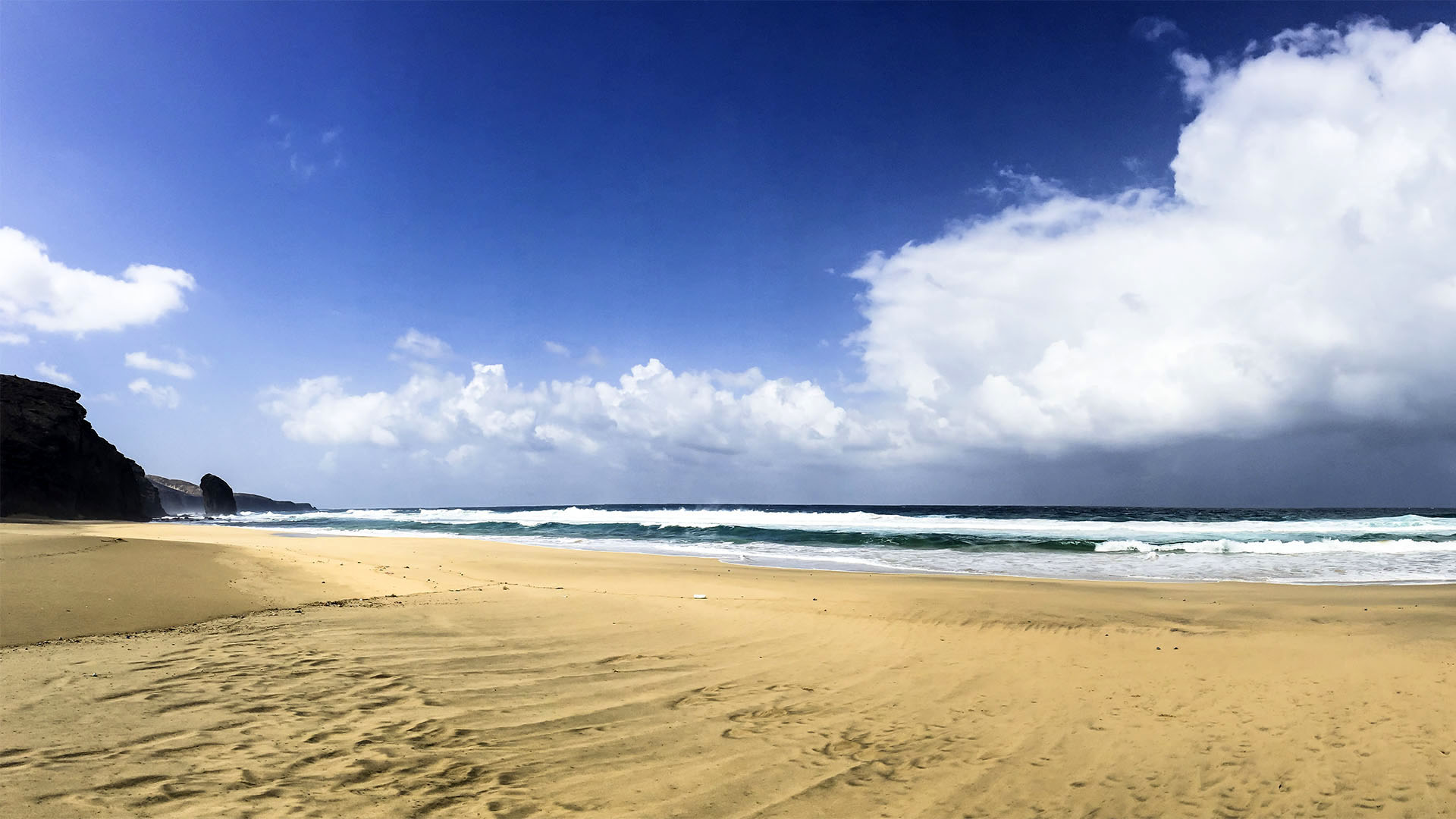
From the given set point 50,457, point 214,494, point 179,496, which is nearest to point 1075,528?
point 50,457

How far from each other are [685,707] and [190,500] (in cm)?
16705

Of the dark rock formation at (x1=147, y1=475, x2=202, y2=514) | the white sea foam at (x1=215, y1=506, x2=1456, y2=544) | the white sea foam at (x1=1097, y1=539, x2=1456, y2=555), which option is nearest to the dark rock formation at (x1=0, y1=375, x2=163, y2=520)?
the white sea foam at (x1=215, y1=506, x2=1456, y2=544)

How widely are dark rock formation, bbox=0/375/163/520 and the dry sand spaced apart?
44804mm

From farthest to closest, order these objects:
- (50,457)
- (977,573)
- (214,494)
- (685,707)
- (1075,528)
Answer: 1. (214,494)
2. (50,457)
3. (1075,528)
4. (977,573)
5. (685,707)

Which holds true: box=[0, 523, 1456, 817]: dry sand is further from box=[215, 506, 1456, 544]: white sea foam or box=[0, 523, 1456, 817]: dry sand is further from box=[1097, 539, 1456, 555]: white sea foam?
box=[215, 506, 1456, 544]: white sea foam

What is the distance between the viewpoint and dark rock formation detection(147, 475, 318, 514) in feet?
396

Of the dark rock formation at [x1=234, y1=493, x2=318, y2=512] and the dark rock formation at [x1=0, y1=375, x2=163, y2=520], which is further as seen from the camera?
the dark rock formation at [x1=234, y1=493, x2=318, y2=512]

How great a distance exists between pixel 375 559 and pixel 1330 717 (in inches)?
729

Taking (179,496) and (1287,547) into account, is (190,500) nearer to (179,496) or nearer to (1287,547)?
(179,496)

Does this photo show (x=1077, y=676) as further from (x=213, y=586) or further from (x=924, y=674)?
(x=213, y=586)

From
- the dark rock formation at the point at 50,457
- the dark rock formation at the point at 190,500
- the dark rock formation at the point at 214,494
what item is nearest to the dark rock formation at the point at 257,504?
the dark rock formation at the point at 190,500

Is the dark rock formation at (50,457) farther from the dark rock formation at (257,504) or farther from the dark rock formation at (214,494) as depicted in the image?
the dark rock formation at (257,504)

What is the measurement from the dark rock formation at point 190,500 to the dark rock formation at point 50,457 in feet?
237

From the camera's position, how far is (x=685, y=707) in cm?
558
